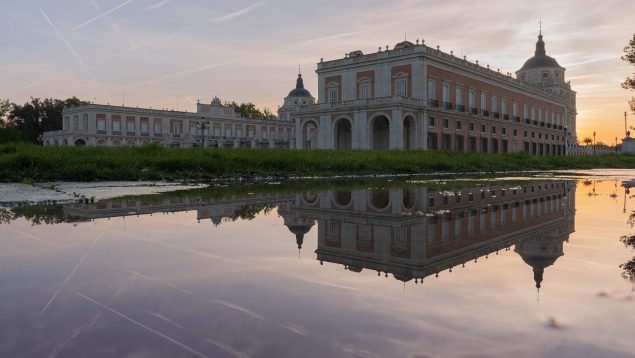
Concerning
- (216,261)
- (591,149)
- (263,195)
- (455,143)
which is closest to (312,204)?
(263,195)

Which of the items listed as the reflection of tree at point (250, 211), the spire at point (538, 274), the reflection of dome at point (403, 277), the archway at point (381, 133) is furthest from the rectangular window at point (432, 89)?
the reflection of dome at point (403, 277)

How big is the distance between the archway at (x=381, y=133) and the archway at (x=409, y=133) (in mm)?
1552

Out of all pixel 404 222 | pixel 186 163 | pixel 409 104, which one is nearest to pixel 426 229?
pixel 404 222

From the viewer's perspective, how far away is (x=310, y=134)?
56.1m

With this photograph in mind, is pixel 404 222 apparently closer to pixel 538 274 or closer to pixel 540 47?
pixel 538 274

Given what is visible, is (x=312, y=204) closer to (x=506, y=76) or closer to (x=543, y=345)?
(x=543, y=345)

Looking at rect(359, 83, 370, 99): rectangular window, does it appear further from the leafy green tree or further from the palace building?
the leafy green tree

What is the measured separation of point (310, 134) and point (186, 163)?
128ft

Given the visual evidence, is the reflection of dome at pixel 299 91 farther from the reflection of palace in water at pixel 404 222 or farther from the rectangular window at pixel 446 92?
the reflection of palace in water at pixel 404 222

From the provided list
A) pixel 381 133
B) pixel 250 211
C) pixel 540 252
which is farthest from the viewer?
pixel 381 133

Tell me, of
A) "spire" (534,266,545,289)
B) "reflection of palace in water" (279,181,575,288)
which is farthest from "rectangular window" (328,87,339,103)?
"spire" (534,266,545,289)

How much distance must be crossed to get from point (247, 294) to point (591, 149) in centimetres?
11502

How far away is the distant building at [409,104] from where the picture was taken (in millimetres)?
44125

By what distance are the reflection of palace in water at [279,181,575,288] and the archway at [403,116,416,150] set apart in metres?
35.4
